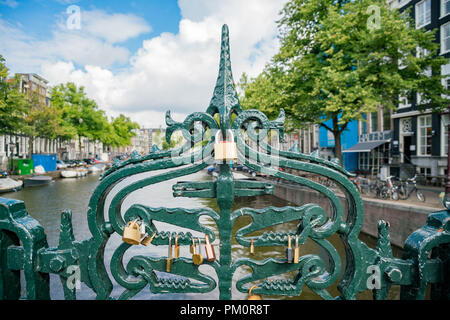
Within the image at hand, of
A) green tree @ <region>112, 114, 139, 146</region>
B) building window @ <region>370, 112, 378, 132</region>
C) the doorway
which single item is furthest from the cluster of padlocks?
green tree @ <region>112, 114, 139, 146</region>

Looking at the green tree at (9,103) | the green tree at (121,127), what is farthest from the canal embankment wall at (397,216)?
the green tree at (121,127)

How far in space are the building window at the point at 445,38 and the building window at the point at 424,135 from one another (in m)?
4.38

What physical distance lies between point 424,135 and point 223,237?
23123 millimetres

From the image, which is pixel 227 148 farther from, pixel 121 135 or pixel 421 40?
pixel 121 135

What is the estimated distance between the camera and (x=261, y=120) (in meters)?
1.49

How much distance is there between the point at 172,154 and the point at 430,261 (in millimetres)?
1493

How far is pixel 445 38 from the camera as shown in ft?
58.8

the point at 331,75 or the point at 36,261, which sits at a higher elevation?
the point at 331,75

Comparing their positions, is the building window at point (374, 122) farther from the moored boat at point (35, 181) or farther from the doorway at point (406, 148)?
the moored boat at point (35, 181)

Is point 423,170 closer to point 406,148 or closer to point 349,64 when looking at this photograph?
point 406,148

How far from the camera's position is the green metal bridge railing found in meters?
1.46

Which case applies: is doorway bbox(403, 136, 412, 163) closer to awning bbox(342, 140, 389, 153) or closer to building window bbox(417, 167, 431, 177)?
building window bbox(417, 167, 431, 177)

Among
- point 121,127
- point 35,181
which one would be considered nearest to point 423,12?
point 35,181
